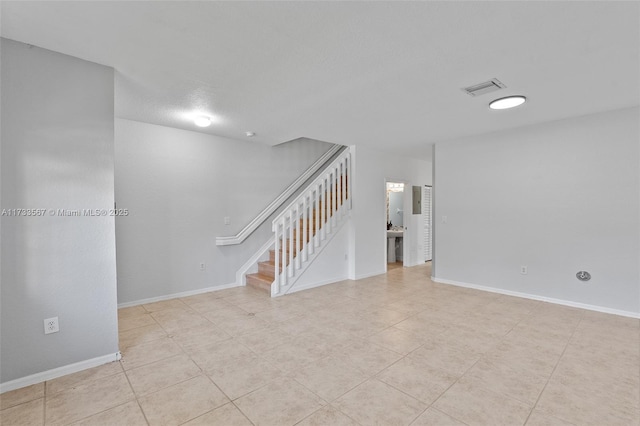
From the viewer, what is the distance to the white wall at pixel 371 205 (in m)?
5.33

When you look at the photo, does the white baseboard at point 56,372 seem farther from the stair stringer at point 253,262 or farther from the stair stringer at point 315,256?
the stair stringer at point 253,262

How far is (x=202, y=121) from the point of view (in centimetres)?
379

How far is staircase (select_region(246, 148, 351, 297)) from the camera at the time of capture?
14.4ft

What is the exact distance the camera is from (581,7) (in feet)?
5.71

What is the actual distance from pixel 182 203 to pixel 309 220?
6.72 feet

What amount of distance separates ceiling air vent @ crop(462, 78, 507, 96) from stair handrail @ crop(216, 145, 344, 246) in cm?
352

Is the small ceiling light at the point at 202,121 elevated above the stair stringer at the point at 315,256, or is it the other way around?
the small ceiling light at the point at 202,121

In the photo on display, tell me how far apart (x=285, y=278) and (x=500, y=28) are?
3842mm

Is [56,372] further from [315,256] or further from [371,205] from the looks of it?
[371,205]

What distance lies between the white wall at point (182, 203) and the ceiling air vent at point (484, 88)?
350cm

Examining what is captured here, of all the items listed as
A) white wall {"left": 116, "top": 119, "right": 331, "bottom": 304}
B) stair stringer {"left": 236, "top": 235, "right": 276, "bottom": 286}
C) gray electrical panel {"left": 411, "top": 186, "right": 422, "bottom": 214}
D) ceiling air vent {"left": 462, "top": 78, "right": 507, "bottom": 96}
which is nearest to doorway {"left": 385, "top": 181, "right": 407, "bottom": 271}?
gray electrical panel {"left": 411, "top": 186, "right": 422, "bottom": 214}

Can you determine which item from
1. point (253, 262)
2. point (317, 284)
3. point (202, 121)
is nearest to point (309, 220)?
point (317, 284)

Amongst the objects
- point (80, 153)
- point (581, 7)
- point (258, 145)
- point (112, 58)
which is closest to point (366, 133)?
point (258, 145)

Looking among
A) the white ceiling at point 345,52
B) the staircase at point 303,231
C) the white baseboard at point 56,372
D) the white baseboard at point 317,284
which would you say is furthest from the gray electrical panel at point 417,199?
the white baseboard at point 56,372
